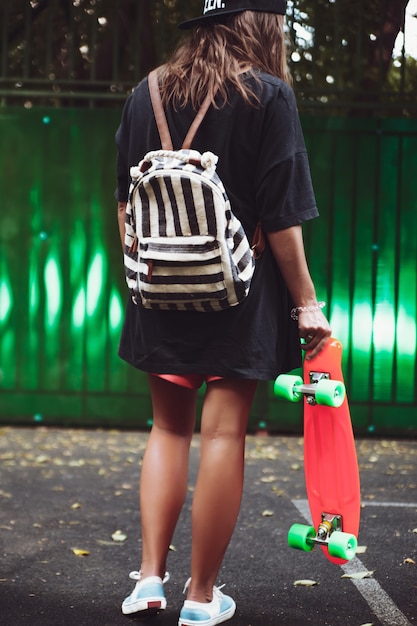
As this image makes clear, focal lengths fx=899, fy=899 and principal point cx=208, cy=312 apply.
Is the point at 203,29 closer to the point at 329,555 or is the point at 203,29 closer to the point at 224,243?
the point at 224,243

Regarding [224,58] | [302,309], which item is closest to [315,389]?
[302,309]

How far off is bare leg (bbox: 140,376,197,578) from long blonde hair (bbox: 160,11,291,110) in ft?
2.96

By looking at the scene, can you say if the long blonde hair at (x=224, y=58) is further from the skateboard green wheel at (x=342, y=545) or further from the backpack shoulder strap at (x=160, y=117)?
the skateboard green wheel at (x=342, y=545)

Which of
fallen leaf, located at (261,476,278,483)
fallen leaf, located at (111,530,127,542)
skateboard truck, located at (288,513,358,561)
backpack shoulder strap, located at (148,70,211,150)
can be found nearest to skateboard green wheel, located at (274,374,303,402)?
skateboard truck, located at (288,513,358,561)

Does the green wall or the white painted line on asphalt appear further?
the green wall

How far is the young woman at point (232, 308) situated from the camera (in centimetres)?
267

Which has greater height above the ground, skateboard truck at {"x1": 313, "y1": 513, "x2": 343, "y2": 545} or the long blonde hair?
the long blonde hair

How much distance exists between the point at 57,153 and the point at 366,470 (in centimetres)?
321

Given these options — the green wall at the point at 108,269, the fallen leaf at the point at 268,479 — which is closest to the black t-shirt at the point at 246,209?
the fallen leaf at the point at 268,479

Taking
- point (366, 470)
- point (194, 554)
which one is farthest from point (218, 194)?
point (366, 470)

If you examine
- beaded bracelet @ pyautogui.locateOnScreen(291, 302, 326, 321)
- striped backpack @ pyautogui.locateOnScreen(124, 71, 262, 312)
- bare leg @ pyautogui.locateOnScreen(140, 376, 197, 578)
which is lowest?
bare leg @ pyautogui.locateOnScreen(140, 376, 197, 578)

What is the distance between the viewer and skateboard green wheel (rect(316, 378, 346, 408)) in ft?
8.79

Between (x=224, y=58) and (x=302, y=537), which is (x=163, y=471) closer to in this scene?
(x=302, y=537)

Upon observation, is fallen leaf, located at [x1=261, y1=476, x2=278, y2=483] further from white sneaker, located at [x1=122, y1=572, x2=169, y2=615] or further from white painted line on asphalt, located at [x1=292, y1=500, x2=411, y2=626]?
white sneaker, located at [x1=122, y1=572, x2=169, y2=615]
